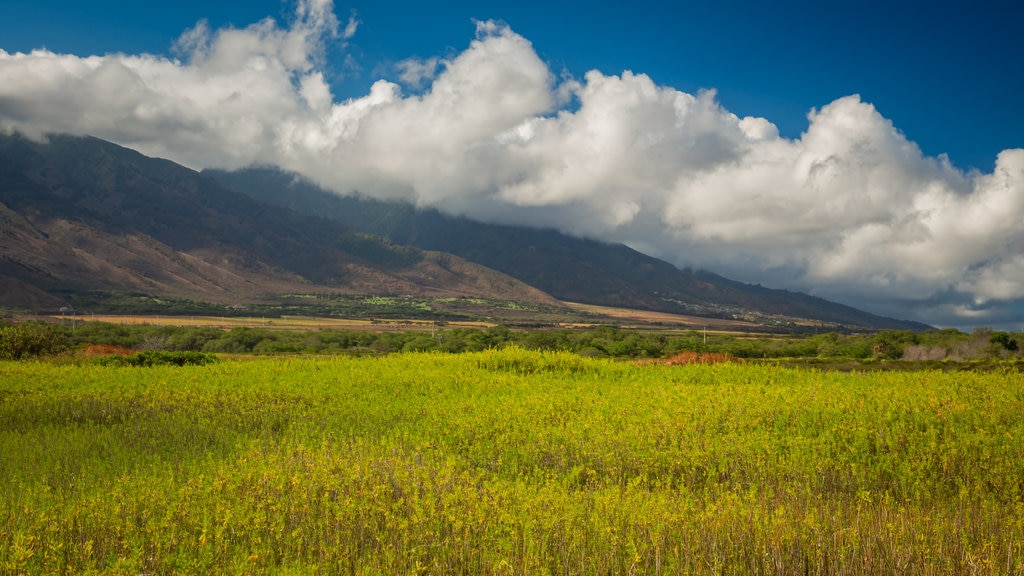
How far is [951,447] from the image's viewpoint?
45.1 feet

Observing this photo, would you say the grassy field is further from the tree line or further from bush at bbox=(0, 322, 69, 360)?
the tree line

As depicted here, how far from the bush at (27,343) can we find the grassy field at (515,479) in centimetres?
1646

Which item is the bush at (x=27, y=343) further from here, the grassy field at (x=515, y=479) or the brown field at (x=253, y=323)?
the brown field at (x=253, y=323)

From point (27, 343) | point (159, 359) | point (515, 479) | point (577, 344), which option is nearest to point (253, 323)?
point (577, 344)

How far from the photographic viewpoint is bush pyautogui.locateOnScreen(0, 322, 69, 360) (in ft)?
119

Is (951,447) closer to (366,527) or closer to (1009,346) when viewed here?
(366,527)

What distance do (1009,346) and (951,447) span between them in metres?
51.9

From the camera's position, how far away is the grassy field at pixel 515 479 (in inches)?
347

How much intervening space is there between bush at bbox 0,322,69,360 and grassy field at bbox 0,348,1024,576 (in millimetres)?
16458

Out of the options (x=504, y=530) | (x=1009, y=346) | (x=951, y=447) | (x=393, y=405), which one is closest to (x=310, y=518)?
(x=504, y=530)

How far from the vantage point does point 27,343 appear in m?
37.6

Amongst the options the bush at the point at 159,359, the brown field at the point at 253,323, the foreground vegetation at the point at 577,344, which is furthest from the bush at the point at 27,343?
the brown field at the point at 253,323

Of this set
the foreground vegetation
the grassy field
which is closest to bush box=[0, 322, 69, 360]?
the foreground vegetation

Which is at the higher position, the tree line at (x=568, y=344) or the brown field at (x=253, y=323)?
the tree line at (x=568, y=344)
